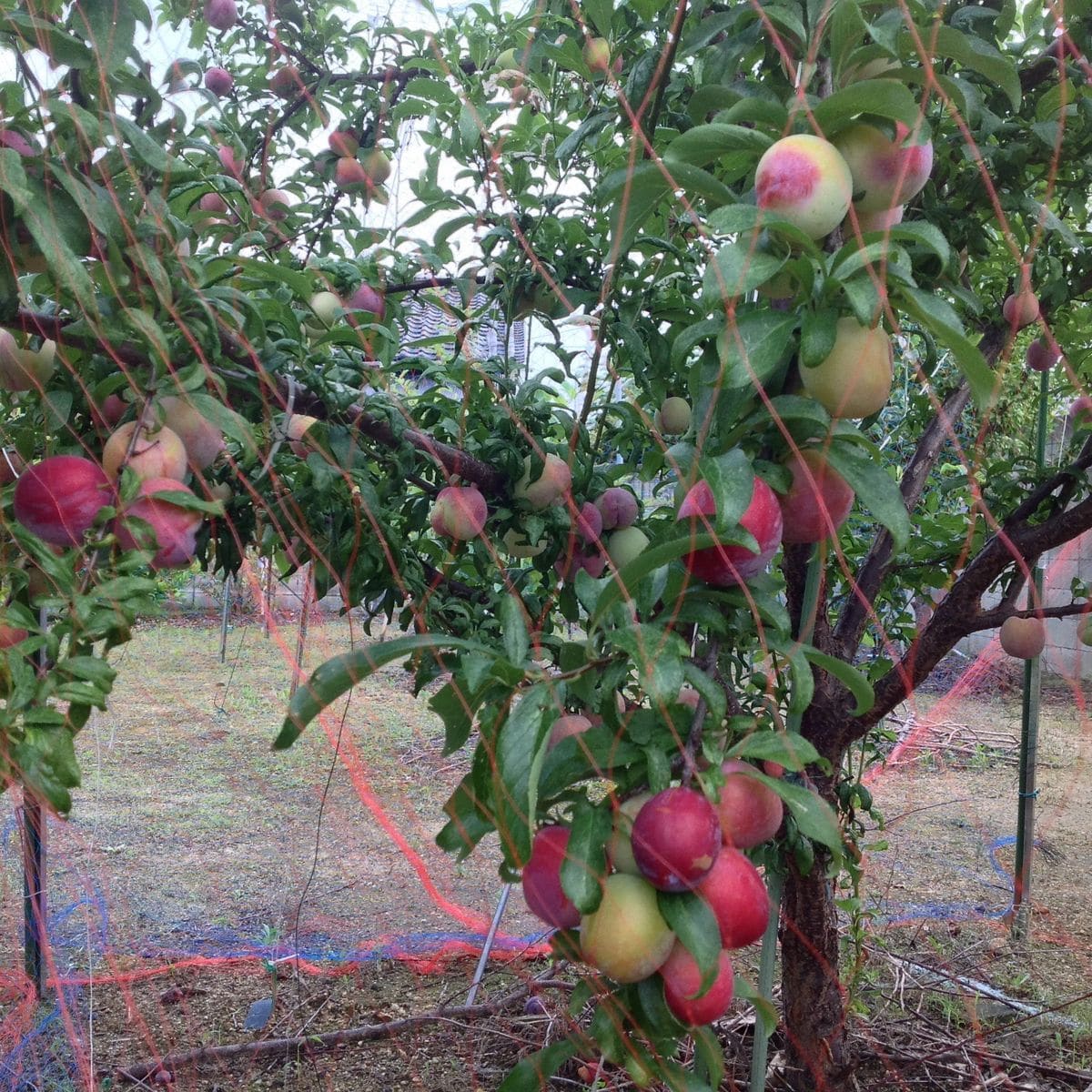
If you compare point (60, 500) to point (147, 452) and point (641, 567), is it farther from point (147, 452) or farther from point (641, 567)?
point (641, 567)

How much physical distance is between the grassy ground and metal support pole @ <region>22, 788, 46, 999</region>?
0.06 metres

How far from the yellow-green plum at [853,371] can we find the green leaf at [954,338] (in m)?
0.02

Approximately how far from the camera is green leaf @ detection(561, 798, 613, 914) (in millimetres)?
428

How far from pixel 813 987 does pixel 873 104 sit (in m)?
0.96

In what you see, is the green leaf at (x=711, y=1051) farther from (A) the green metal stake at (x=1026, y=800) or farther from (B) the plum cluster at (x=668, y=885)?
(A) the green metal stake at (x=1026, y=800)

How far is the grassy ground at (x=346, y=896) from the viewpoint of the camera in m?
1.38

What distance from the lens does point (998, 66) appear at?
0.57m

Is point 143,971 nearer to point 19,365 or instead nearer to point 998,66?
point 19,365

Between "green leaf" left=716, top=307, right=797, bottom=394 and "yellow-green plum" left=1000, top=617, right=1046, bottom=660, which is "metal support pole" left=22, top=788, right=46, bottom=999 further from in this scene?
"yellow-green plum" left=1000, top=617, right=1046, bottom=660

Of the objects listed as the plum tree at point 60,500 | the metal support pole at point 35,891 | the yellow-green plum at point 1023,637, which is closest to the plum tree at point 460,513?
Answer: the plum tree at point 60,500

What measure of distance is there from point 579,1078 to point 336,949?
0.62 meters

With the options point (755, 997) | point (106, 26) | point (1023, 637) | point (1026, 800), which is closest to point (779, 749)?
point (755, 997)

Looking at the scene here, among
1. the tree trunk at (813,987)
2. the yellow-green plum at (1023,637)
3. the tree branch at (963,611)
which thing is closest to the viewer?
the tree branch at (963,611)

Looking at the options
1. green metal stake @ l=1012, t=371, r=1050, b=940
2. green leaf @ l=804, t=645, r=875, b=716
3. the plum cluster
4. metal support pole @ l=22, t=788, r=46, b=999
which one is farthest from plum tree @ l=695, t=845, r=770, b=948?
green metal stake @ l=1012, t=371, r=1050, b=940
